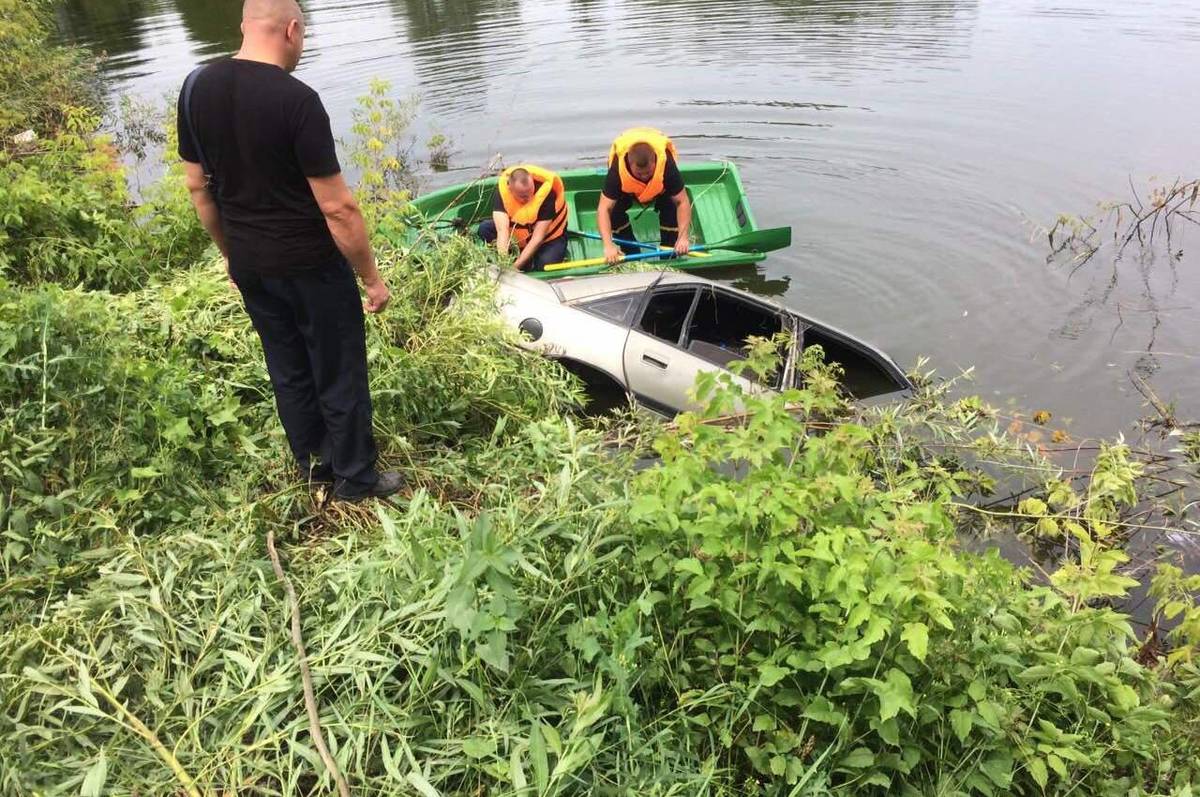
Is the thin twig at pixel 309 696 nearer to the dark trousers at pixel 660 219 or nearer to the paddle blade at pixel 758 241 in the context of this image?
the dark trousers at pixel 660 219

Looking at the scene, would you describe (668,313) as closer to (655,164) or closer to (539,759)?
(655,164)

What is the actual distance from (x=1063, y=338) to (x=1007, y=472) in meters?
2.59

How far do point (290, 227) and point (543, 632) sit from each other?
169cm

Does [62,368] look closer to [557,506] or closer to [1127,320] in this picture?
[557,506]

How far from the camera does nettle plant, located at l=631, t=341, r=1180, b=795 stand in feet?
7.45

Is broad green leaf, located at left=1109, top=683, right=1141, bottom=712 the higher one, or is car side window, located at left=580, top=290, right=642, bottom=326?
car side window, located at left=580, top=290, right=642, bottom=326

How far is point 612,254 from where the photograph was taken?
726cm

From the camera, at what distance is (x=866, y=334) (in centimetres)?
733

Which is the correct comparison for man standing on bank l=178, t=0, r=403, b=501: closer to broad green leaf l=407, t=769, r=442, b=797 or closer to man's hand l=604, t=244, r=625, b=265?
broad green leaf l=407, t=769, r=442, b=797

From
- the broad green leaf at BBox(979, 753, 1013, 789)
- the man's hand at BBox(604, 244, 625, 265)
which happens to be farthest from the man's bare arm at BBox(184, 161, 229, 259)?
the man's hand at BBox(604, 244, 625, 265)

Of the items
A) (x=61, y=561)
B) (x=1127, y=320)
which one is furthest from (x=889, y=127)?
(x=61, y=561)

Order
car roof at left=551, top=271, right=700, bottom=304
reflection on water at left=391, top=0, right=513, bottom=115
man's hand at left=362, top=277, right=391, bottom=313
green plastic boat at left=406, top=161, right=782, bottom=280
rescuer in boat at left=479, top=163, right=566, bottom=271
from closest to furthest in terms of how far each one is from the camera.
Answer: man's hand at left=362, top=277, right=391, bottom=313
car roof at left=551, top=271, right=700, bottom=304
rescuer in boat at left=479, top=163, right=566, bottom=271
green plastic boat at left=406, top=161, right=782, bottom=280
reflection on water at left=391, top=0, right=513, bottom=115

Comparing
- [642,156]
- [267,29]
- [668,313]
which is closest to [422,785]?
[267,29]

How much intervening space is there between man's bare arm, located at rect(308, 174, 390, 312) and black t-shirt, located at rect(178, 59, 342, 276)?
4 centimetres
